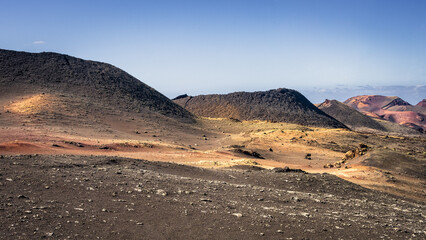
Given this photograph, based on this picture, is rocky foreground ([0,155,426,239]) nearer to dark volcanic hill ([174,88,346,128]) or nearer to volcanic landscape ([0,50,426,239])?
volcanic landscape ([0,50,426,239])

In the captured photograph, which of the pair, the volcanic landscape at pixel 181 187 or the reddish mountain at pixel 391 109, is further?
the reddish mountain at pixel 391 109

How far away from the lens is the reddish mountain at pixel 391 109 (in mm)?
121131

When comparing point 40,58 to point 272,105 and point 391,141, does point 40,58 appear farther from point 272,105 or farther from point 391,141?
point 391,141

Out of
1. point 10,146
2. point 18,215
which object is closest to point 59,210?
point 18,215

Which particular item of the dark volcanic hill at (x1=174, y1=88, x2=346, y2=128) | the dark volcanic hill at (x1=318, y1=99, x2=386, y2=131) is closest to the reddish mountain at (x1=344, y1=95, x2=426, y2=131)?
the dark volcanic hill at (x1=318, y1=99, x2=386, y2=131)

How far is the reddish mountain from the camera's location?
397 feet

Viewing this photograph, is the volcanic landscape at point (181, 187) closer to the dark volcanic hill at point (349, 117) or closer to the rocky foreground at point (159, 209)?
the rocky foreground at point (159, 209)

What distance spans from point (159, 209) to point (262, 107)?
72.8 m

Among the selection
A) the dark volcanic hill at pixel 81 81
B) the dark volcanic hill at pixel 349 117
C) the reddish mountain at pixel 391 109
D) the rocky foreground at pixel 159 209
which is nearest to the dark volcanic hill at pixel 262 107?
the dark volcanic hill at pixel 349 117

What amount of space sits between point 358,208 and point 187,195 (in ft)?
18.6

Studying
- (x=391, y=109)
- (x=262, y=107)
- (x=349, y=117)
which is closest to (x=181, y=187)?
(x=262, y=107)

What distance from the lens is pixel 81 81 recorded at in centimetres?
5572

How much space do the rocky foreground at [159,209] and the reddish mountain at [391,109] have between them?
119 metres

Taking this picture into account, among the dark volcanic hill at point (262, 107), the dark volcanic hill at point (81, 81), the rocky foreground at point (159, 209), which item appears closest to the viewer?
the rocky foreground at point (159, 209)
